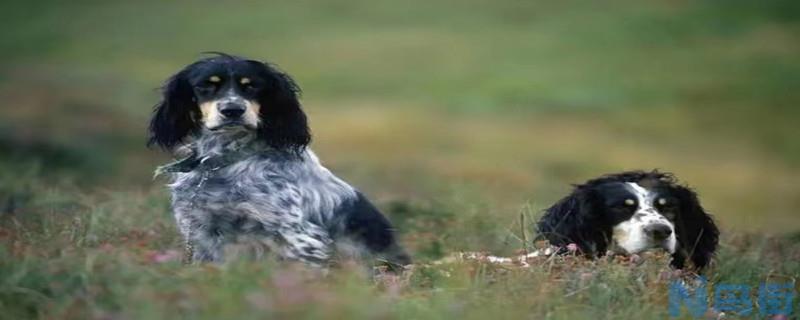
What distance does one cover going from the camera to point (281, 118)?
864cm

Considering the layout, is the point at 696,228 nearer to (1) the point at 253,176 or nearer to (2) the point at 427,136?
(1) the point at 253,176

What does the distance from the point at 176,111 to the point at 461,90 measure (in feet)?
105

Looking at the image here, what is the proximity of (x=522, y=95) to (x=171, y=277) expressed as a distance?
1326 inches

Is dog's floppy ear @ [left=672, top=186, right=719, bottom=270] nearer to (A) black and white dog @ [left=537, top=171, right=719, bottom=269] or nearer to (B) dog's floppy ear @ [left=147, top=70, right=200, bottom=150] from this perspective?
(A) black and white dog @ [left=537, top=171, right=719, bottom=269]

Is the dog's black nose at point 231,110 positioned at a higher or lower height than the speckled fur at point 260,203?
higher

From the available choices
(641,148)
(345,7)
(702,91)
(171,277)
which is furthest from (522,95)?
(171,277)

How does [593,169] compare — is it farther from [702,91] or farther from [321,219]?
[321,219]

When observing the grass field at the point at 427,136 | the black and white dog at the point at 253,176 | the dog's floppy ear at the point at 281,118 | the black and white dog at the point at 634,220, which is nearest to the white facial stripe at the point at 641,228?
the black and white dog at the point at 634,220

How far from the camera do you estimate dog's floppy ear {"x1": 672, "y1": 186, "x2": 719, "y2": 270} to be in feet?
30.6

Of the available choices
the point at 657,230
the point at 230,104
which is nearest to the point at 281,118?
the point at 230,104

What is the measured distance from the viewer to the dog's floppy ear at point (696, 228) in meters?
9.32

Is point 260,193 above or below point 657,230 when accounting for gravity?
above

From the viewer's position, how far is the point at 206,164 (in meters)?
8.56

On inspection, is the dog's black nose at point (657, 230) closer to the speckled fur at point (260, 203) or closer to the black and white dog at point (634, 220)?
the black and white dog at point (634, 220)
